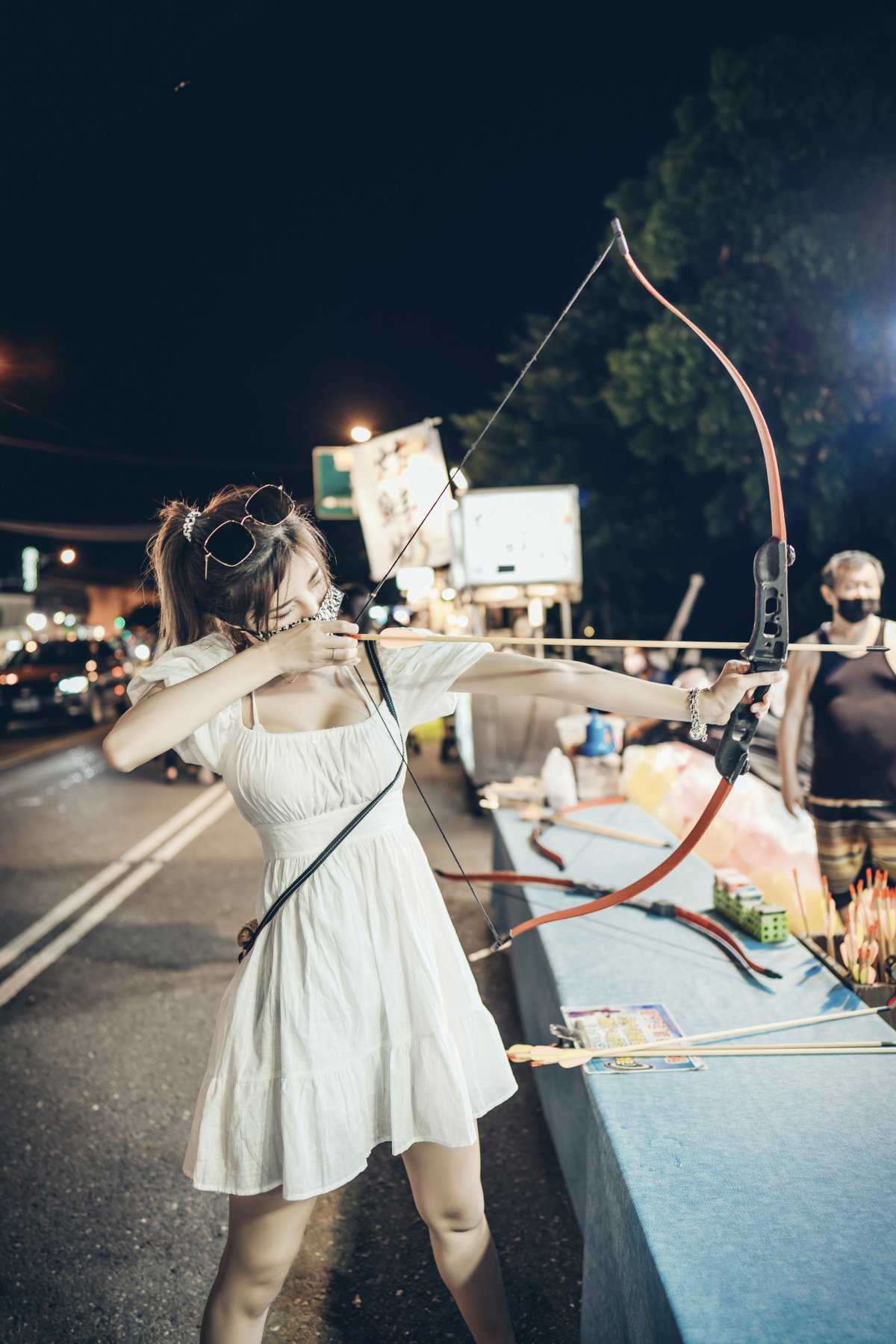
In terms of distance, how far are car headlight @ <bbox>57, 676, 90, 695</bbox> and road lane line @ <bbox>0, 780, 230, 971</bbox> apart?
29.2 feet

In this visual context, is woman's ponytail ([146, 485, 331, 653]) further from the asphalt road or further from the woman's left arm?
the asphalt road

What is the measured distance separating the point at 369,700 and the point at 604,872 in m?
1.95

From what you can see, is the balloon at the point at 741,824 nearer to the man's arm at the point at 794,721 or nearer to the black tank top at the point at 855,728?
the man's arm at the point at 794,721

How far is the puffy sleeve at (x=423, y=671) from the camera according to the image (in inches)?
76.4

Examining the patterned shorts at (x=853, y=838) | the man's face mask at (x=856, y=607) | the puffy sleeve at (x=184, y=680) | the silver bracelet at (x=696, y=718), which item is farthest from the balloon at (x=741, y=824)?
the puffy sleeve at (x=184, y=680)

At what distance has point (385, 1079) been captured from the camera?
68.5 inches

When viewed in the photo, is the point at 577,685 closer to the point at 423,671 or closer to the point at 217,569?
the point at 423,671

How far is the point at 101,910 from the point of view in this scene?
5.75 metres

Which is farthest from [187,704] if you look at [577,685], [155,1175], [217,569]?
[155,1175]

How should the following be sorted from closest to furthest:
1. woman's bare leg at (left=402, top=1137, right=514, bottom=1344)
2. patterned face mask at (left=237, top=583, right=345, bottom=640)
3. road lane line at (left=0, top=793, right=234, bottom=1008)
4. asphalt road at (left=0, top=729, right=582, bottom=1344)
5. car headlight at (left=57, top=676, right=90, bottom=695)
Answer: woman's bare leg at (left=402, top=1137, right=514, bottom=1344) → patterned face mask at (left=237, top=583, right=345, bottom=640) → asphalt road at (left=0, top=729, right=582, bottom=1344) → road lane line at (left=0, top=793, right=234, bottom=1008) → car headlight at (left=57, top=676, right=90, bottom=695)

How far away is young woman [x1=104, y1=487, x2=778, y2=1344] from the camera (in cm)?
166

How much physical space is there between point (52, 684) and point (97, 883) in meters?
11.8

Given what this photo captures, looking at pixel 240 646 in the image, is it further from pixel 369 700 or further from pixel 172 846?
pixel 172 846

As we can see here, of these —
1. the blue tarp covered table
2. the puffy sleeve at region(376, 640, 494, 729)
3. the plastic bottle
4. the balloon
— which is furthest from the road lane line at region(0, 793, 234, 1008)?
the puffy sleeve at region(376, 640, 494, 729)
